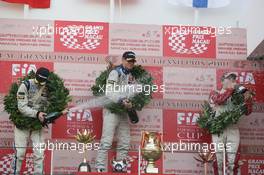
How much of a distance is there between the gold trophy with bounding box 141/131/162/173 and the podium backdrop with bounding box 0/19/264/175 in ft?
3.77

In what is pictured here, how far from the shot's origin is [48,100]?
1009cm

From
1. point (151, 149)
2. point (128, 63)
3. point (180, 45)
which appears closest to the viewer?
point (151, 149)

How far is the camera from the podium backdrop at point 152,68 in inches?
429

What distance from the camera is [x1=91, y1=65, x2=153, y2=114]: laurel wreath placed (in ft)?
34.0

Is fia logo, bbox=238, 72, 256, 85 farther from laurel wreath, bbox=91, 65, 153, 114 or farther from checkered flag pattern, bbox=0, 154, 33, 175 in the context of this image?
checkered flag pattern, bbox=0, 154, 33, 175

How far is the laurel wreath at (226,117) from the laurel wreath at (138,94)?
3.05 feet

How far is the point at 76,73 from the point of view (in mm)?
11125

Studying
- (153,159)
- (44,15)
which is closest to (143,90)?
(153,159)

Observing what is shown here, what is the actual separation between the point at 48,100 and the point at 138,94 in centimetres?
133
